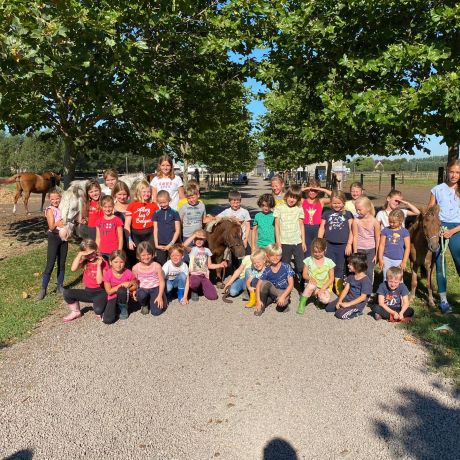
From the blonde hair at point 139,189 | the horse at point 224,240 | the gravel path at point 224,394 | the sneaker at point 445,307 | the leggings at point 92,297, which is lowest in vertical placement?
the gravel path at point 224,394

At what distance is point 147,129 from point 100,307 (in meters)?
6.85

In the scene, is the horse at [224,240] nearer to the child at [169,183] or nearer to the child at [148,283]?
the child at [169,183]

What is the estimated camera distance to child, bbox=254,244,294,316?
6.01 meters

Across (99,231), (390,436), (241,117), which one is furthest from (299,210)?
(241,117)

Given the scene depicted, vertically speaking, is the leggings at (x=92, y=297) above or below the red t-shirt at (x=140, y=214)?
below

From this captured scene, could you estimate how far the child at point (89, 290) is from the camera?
567 cm

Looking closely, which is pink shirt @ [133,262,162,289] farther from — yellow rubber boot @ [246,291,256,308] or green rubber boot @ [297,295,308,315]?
green rubber boot @ [297,295,308,315]

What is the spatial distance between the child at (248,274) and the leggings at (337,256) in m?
1.23

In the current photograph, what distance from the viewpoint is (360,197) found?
21.7 ft

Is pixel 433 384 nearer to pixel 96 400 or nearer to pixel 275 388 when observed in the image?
pixel 275 388

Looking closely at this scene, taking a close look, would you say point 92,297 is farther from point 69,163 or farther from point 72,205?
point 69,163

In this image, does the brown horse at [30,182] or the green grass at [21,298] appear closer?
the green grass at [21,298]

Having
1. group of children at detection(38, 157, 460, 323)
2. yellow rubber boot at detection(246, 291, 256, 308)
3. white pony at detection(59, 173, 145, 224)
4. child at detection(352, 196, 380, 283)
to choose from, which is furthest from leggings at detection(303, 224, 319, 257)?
white pony at detection(59, 173, 145, 224)

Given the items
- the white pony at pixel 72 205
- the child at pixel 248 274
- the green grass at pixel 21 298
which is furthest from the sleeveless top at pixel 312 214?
the green grass at pixel 21 298
